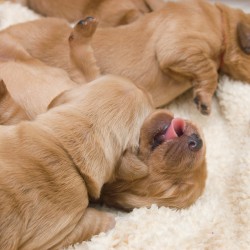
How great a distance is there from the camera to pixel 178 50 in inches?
82.0

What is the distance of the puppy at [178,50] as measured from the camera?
2.10 metres

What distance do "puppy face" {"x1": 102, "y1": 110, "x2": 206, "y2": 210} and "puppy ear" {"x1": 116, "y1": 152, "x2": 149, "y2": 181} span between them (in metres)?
0.02

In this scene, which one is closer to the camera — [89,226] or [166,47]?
[89,226]

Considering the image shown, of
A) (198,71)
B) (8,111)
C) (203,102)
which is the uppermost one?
(8,111)

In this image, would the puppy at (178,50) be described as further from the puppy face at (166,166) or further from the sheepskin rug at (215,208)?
the puppy face at (166,166)

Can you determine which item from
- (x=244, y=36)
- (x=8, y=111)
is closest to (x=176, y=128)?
(x=8, y=111)

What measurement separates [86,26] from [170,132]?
0.68m

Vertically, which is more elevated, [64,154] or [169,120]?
[64,154]

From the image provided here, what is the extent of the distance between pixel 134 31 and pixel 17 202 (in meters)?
1.19

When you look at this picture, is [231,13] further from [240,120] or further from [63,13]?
[63,13]

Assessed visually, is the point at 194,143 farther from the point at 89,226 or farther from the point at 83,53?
the point at 83,53

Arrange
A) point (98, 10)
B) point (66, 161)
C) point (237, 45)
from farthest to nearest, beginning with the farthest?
point (98, 10)
point (237, 45)
point (66, 161)

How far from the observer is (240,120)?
2.11 metres

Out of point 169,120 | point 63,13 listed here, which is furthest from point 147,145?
point 63,13
